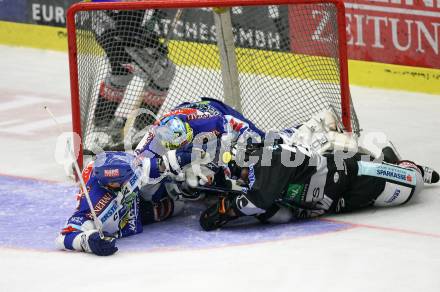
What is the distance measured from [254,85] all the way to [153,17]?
2.45 ft

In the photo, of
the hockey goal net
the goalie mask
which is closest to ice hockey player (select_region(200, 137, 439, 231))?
the goalie mask

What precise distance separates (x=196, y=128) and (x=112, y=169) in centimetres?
61

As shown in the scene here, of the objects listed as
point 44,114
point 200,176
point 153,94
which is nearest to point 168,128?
point 200,176

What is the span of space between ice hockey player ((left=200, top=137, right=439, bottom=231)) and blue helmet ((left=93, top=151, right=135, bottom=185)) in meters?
0.52

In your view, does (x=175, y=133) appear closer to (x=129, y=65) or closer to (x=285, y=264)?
(x=285, y=264)

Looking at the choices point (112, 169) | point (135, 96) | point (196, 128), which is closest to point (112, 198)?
point (112, 169)

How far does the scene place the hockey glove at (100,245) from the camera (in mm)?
5270

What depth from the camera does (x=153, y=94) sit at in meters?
7.03

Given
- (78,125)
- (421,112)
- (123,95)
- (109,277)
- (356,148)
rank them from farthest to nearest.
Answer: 1. (421,112)
2. (123,95)
3. (78,125)
4. (356,148)
5. (109,277)

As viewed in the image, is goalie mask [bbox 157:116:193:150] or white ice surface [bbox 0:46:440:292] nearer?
white ice surface [bbox 0:46:440:292]

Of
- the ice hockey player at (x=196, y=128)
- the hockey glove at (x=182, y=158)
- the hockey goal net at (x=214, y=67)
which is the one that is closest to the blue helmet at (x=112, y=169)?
the hockey glove at (x=182, y=158)

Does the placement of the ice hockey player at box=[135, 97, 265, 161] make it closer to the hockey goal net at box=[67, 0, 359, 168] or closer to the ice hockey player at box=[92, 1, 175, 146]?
the hockey goal net at box=[67, 0, 359, 168]

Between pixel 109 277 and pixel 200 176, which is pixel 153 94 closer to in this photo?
pixel 200 176

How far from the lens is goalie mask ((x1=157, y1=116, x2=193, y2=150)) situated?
5.61 meters
